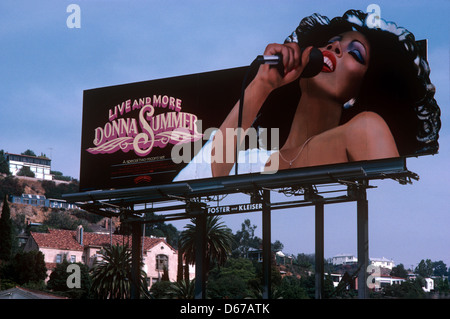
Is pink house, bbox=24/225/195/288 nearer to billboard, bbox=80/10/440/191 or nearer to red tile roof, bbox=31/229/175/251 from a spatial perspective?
red tile roof, bbox=31/229/175/251

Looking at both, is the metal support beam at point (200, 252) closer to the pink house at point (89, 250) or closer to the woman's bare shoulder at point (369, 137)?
the woman's bare shoulder at point (369, 137)

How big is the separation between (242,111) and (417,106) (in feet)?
26.1

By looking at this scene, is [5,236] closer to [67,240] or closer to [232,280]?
[67,240]

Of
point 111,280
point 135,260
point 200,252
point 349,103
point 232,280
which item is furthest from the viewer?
point 232,280

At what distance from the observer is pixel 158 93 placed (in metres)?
35.5

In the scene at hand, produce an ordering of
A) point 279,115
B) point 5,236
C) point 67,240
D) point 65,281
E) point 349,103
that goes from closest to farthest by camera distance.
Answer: point 349,103 < point 279,115 < point 65,281 < point 5,236 < point 67,240

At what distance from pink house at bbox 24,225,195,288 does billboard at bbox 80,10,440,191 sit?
60.7 meters

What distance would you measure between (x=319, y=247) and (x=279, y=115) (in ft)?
19.3

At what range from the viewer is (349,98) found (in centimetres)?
2980

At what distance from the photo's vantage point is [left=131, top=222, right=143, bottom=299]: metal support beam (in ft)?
115

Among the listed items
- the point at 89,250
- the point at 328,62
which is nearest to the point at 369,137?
the point at 328,62
